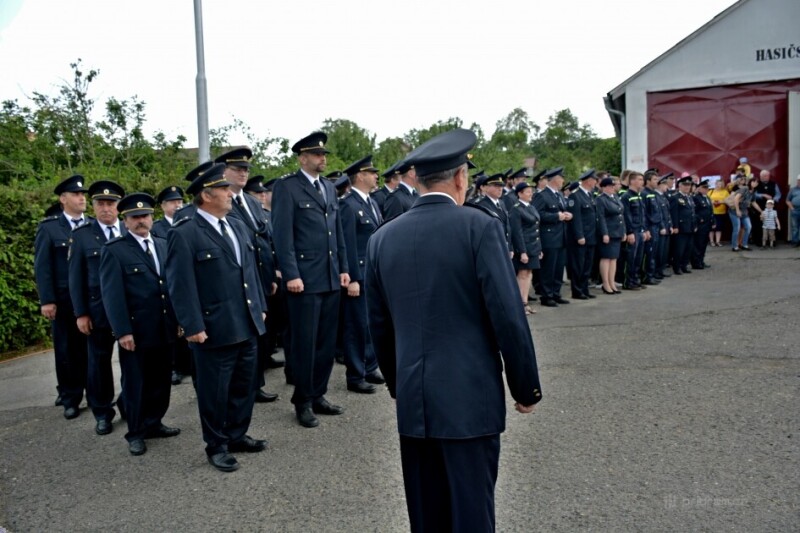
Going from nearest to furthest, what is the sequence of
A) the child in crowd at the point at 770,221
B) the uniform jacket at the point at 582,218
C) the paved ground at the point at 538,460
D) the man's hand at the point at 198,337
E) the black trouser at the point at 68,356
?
the paved ground at the point at 538,460
the man's hand at the point at 198,337
the black trouser at the point at 68,356
the uniform jacket at the point at 582,218
the child in crowd at the point at 770,221

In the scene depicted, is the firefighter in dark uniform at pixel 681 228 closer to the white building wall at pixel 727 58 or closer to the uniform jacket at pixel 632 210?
the uniform jacket at pixel 632 210

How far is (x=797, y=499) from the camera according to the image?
403 centimetres

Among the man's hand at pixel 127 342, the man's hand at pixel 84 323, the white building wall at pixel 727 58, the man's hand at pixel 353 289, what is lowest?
the man's hand at pixel 127 342

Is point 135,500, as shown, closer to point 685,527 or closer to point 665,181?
point 685,527

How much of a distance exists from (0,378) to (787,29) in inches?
822

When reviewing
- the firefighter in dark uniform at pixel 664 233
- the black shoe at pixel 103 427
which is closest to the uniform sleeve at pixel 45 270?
the black shoe at pixel 103 427

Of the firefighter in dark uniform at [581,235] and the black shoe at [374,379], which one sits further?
the firefighter in dark uniform at [581,235]

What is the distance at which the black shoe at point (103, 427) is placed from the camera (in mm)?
6109

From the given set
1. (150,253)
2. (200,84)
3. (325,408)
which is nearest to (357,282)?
(325,408)

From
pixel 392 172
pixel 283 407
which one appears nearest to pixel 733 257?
pixel 392 172

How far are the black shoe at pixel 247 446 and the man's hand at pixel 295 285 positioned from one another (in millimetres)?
1235

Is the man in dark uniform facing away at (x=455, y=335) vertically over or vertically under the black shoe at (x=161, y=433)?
over

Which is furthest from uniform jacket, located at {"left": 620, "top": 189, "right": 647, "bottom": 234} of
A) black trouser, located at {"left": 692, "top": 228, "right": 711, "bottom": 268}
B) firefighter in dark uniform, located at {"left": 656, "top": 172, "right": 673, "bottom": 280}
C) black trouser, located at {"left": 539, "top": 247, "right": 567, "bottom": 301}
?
black trouser, located at {"left": 692, "top": 228, "right": 711, "bottom": 268}

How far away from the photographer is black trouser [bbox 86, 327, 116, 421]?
244 inches
